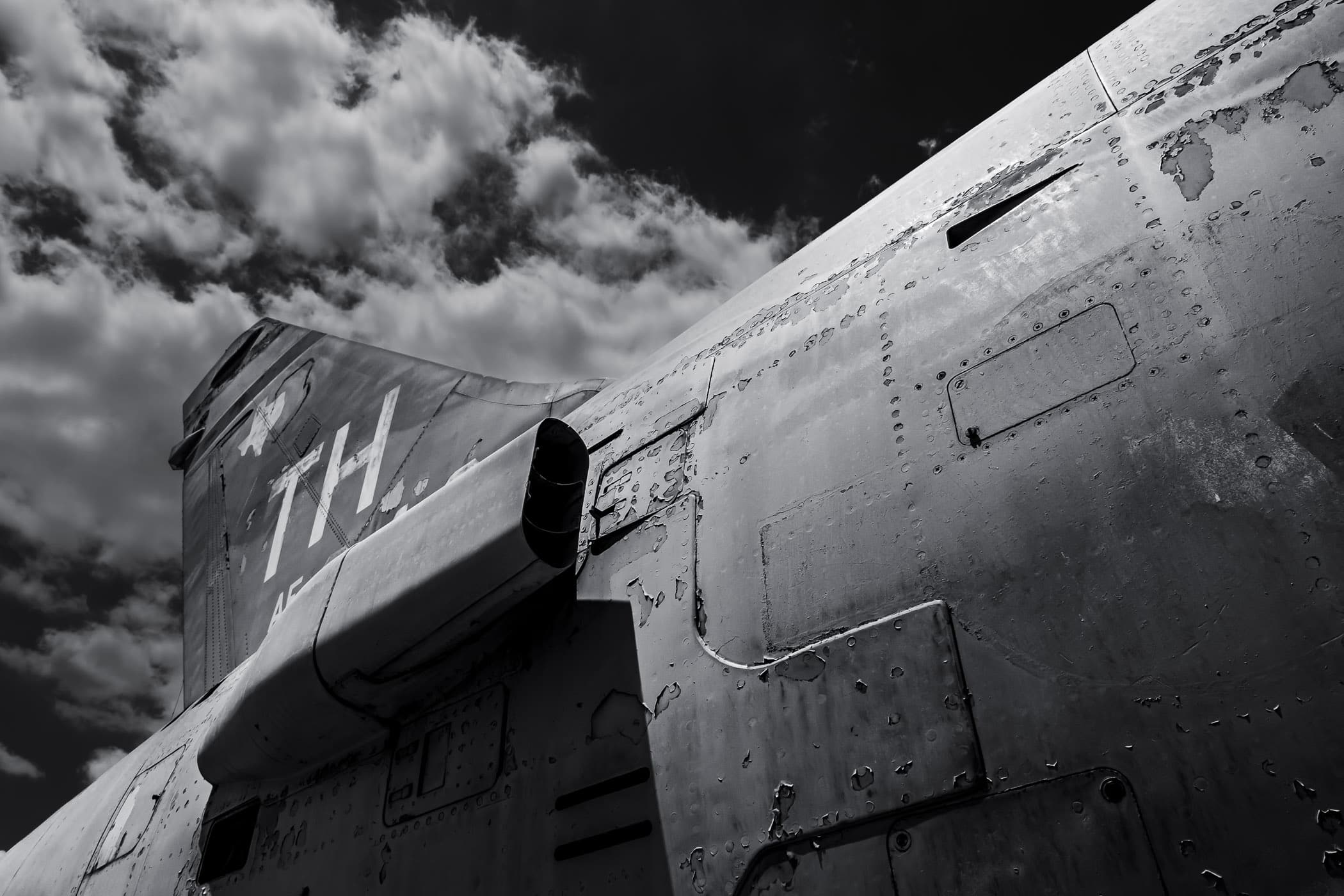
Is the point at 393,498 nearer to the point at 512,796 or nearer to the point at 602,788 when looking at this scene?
the point at 512,796

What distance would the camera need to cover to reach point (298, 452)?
22.8 ft

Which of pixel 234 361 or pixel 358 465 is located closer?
pixel 358 465

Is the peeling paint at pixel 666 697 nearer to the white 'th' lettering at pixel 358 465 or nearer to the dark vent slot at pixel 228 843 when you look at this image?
the dark vent slot at pixel 228 843

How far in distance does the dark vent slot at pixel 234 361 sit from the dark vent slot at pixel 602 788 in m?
7.05

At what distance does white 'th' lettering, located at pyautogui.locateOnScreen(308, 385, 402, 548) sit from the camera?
18.9 ft

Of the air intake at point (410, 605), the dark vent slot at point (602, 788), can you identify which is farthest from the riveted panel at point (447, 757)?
the dark vent slot at point (602, 788)

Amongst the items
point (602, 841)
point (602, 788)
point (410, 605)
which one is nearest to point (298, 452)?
point (410, 605)

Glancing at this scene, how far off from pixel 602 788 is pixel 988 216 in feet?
7.48

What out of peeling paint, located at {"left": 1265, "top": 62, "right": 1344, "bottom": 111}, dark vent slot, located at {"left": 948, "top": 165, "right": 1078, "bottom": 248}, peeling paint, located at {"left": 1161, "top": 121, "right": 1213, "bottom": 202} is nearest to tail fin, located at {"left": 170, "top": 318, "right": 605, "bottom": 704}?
dark vent slot, located at {"left": 948, "top": 165, "right": 1078, "bottom": 248}

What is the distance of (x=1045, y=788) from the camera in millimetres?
1860

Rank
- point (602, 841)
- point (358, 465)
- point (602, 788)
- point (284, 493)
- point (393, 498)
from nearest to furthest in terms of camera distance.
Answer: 1. point (602, 841)
2. point (602, 788)
3. point (393, 498)
4. point (358, 465)
5. point (284, 493)

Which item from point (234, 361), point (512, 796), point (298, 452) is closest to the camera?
point (512, 796)

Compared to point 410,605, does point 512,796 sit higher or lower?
lower

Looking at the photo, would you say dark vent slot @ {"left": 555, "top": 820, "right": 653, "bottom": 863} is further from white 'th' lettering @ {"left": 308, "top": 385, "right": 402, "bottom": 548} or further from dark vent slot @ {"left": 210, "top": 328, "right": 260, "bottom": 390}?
dark vent slot @ {"left": 210, "top": 328, "right": 260, "bottom": 390}
